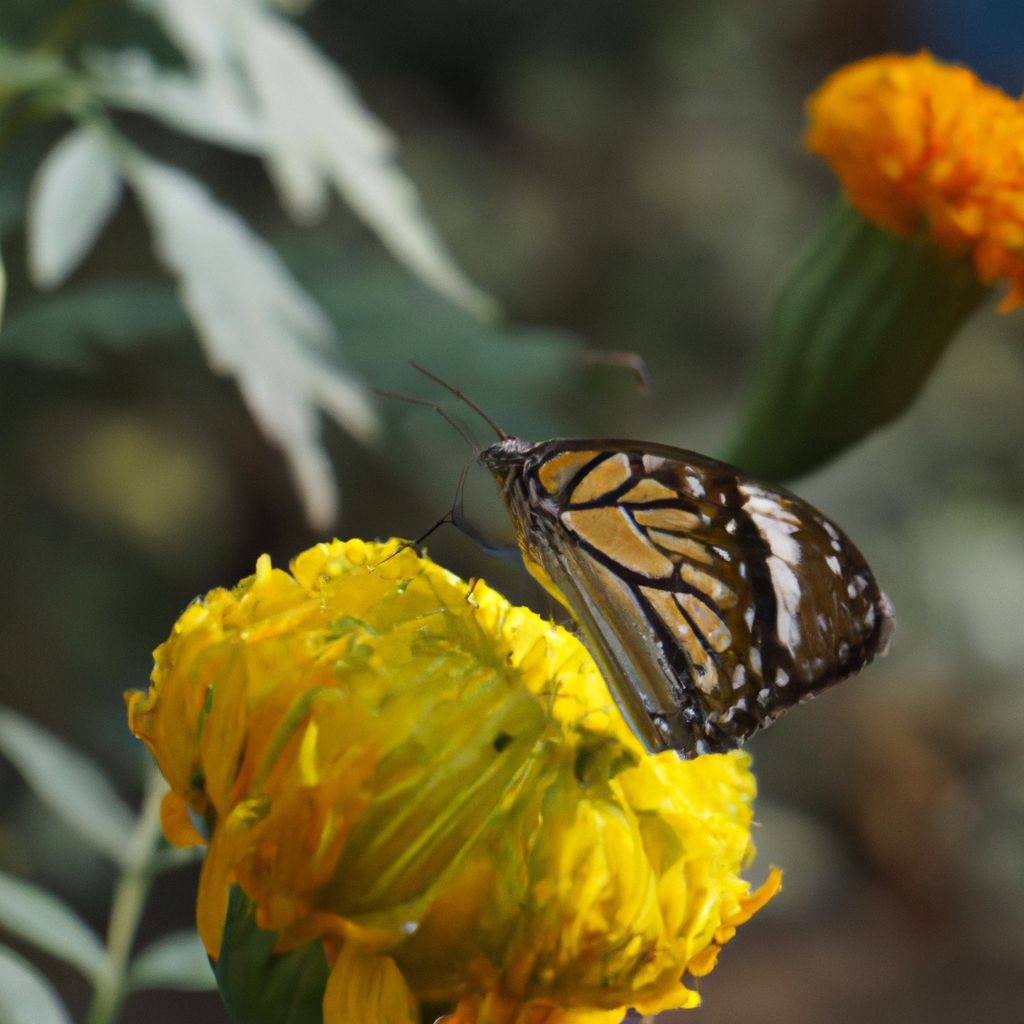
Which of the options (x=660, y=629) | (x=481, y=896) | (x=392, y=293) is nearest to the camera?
(x=481, y=896)

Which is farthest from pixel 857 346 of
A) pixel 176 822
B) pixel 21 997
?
pixel 21 997

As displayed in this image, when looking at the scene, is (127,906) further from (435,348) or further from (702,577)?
(435,348)

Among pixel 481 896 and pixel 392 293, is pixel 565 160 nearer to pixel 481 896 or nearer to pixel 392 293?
pixel 392 293

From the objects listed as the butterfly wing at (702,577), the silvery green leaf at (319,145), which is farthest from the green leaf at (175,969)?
the silvery green leaf at (319,145)

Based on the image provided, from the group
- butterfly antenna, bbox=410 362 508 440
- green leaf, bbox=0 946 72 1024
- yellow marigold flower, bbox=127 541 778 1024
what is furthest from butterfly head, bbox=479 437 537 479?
green leaf, bbox=0 946 72 1024

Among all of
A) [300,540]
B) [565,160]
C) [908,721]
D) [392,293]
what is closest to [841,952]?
[908,721]

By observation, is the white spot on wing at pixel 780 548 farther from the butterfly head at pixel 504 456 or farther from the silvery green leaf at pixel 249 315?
the silvery green leaf at pixel 249 315

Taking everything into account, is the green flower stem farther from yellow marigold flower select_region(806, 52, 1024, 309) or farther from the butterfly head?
yellow marigold flower select_region(806, 52, 1024, 309)
